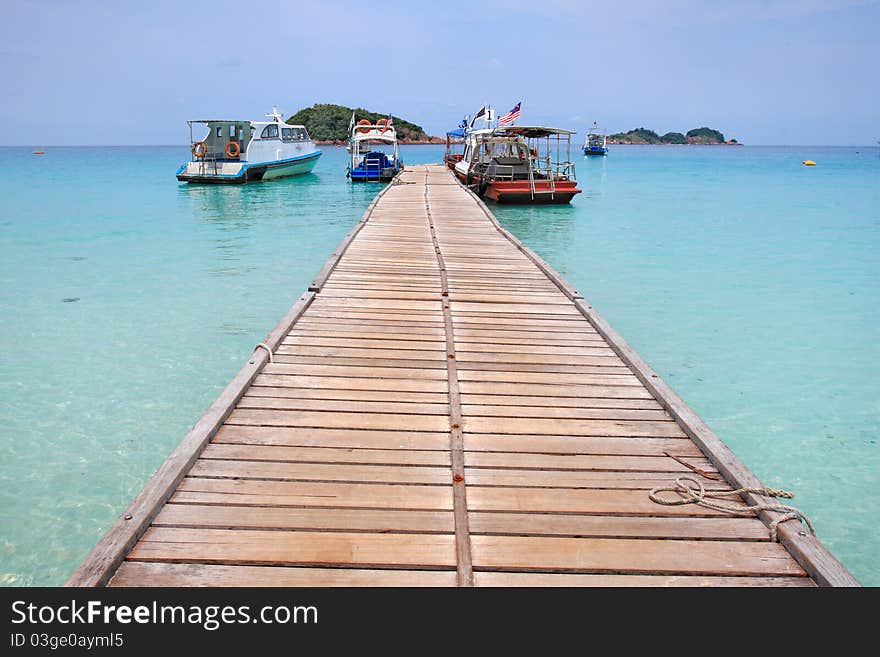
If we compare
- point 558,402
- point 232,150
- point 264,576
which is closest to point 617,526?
point 558,402

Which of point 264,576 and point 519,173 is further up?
point 519,173

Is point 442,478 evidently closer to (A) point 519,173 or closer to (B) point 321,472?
(B) point 321,472

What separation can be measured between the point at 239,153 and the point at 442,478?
118ft

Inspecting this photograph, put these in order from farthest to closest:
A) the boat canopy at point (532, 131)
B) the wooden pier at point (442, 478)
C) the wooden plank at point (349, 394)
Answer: the boat canopy at point (532, 131)
the wooden plank at point (349, 394)
the wooden pier at point (442, 478)

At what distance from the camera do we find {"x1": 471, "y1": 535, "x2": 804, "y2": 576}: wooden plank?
2926mm

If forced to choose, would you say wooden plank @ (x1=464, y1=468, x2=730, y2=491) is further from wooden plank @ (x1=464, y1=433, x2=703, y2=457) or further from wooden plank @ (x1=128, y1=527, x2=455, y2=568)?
wooden plank @ (x1=128, y1=527, x2=455, y2=568)

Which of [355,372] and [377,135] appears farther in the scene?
[377,135]

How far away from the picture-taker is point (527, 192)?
80.9ft

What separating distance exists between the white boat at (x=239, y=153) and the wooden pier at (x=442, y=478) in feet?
104

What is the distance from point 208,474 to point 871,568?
15.9 ft

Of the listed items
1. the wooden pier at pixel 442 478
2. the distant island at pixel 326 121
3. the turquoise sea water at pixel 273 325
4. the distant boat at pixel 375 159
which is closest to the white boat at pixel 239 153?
the distant boat at pixel 375 159

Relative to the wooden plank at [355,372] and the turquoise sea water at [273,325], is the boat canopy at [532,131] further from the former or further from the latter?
the wooden plank at [355,372]

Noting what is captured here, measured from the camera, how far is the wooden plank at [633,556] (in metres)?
2.93
